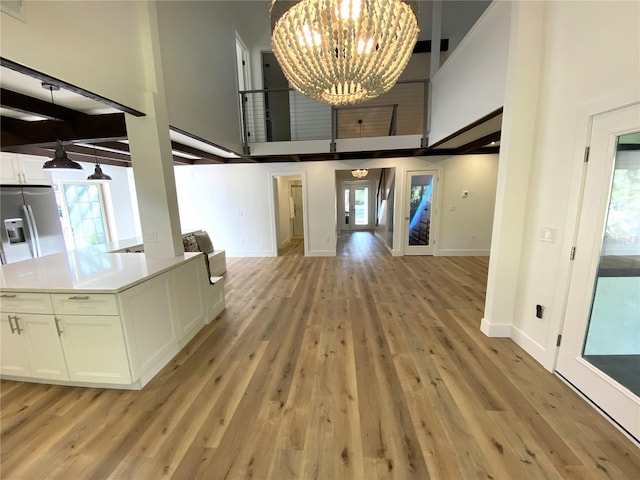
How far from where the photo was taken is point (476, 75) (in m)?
2.89

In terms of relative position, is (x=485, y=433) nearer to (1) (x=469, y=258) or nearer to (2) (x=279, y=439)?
(2) (x=279, y=439)

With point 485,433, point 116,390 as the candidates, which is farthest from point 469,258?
point 116,390

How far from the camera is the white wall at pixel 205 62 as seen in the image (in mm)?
2805

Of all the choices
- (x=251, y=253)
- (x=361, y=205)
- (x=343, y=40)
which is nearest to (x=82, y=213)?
(x=251, y=253)

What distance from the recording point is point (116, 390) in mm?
1991

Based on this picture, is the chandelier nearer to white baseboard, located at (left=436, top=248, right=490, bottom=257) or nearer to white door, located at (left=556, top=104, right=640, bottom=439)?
white door, located at (left=556, top=104, right=640, bottom=439)

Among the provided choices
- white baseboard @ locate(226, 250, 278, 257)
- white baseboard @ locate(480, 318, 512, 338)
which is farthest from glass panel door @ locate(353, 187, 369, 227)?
white baseboard @ locate(480, 318, 512, 338)

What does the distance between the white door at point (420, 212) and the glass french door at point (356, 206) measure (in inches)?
179

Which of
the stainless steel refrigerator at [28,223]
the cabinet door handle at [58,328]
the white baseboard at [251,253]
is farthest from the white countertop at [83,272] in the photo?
the white baseboard at [251,253]

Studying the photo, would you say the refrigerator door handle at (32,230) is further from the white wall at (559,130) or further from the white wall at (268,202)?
the white wall at (559,130)

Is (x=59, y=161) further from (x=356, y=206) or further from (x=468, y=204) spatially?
(x=356, y=206)

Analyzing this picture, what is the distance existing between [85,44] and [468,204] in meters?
6.73

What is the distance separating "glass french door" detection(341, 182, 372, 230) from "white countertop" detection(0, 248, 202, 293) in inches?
331

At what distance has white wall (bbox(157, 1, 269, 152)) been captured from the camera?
2805 millimetres
